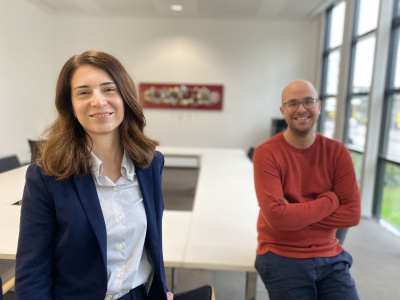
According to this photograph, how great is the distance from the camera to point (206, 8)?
549cm

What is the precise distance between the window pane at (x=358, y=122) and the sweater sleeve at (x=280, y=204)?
296 centimetres

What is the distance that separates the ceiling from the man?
4453 mm

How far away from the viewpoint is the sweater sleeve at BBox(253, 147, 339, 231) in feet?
4.23

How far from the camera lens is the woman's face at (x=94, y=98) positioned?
0.91m

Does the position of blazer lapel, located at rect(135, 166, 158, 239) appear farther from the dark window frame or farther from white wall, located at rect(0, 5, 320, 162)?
white wall, located at rect(0, 5, 320, 162)

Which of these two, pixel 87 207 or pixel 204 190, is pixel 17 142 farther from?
pixel 204 190

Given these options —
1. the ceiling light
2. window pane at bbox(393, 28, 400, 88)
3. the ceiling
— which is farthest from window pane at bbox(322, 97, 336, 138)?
the ceiling light

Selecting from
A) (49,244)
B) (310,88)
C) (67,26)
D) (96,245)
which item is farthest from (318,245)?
(67,26)

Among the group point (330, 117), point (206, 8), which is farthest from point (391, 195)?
point (206, 8)

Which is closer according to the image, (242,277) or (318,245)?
(318,245)

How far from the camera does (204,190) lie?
2.58 metres

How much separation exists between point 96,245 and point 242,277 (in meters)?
1.76

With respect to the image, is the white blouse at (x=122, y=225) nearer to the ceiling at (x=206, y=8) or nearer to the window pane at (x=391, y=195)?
the window pane at (x=391, y=195)

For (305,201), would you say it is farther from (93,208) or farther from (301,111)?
(93,208)
